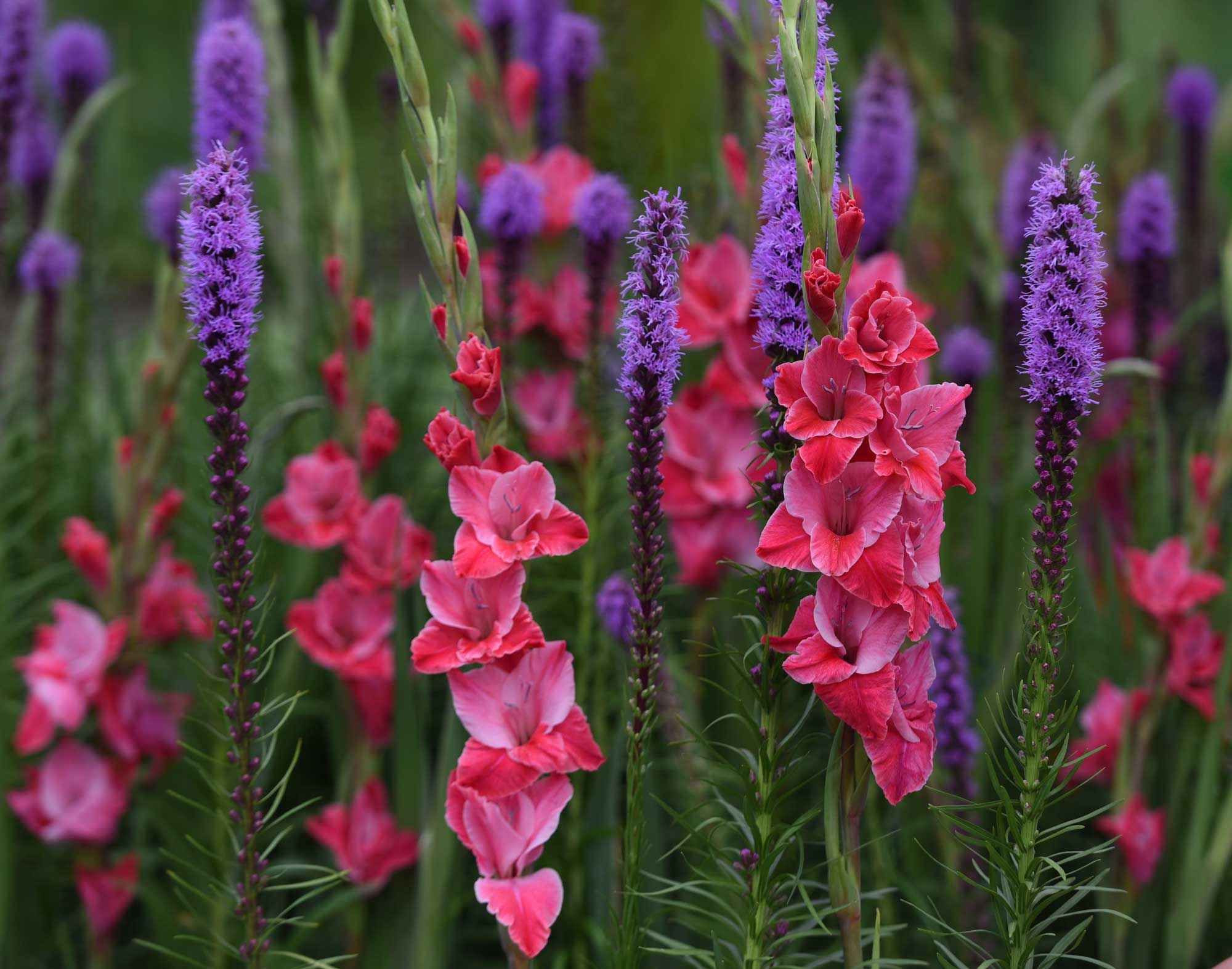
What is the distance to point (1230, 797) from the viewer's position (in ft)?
3.22

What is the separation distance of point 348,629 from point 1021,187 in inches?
38.3

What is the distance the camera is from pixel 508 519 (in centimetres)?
64

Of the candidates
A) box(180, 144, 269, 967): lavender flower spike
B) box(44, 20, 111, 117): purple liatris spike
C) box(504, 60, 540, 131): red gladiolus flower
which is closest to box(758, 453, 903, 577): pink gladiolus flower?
box(180, 144, 269, 967): lavender flower spike

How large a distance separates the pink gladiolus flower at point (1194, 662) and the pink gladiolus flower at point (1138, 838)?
10 cm

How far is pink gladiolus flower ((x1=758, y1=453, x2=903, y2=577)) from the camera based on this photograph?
0.56 meters

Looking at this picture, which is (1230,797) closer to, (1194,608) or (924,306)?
(1194,608)

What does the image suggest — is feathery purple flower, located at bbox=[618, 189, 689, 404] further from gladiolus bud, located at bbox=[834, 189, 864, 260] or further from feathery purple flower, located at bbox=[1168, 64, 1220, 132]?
feathery purple flower, located at bbox=[1168, 64, 1220, 132]

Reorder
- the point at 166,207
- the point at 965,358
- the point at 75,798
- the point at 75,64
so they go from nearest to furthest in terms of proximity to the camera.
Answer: the point at 75,798
the point at 965,358
the point at 166,207
the point at 75,64

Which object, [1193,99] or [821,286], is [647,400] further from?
[1193,99]

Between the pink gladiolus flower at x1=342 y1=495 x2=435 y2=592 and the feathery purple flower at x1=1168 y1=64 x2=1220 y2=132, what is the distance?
1.17 metres

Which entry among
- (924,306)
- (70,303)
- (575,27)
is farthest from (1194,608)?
(70,303)

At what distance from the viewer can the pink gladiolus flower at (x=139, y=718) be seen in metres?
1.11

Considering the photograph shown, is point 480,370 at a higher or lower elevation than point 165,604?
higher

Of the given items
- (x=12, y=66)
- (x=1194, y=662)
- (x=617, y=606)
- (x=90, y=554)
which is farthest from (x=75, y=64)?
(x=1194, y=662)
